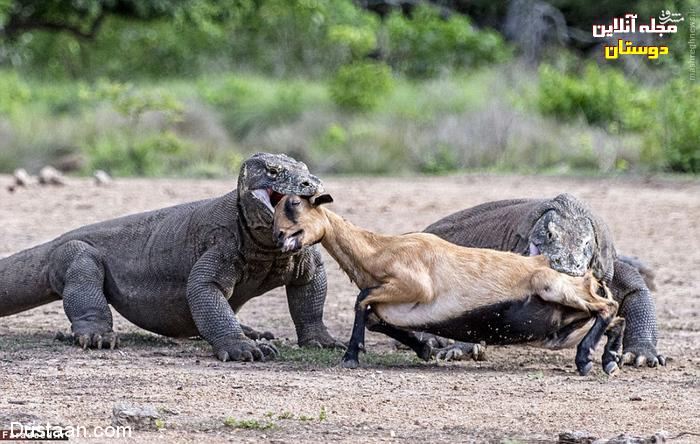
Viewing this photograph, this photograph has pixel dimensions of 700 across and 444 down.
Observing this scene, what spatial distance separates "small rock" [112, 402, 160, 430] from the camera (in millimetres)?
5562

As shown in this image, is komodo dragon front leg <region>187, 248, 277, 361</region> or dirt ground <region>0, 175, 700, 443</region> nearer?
dirt ground <region>0, 175, 700, 443</region>

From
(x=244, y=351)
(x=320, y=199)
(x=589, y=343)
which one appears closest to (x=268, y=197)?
(x=320, y=199)

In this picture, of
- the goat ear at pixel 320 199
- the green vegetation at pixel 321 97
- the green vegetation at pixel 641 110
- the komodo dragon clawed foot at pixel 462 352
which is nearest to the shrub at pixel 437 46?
the green vegetation at pixel 321 97

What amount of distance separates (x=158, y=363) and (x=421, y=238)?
5.31ft

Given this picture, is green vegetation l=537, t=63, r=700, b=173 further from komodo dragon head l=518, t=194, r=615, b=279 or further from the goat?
the goat

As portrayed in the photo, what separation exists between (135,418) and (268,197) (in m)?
2.38

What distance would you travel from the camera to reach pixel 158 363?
7.55 metres

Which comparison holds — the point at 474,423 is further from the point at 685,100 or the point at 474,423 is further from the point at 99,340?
the point at 685,100

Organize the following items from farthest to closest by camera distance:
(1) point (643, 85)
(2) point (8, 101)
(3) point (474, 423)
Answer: (1) point (643, 85) < (2) point (8, 101) < (3) point (474, 423)

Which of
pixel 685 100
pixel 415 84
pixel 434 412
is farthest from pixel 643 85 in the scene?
pixel 434 412

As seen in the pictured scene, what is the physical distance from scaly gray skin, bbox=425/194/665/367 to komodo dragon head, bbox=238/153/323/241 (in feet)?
4.58

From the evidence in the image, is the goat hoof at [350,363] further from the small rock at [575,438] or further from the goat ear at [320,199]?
the small rock at [575,438]

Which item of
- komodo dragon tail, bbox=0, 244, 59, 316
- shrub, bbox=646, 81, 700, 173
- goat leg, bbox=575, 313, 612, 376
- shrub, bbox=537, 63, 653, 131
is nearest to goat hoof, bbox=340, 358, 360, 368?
goat leg, bbox=575, 313, 612, 376

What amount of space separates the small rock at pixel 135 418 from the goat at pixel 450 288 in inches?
66.3
